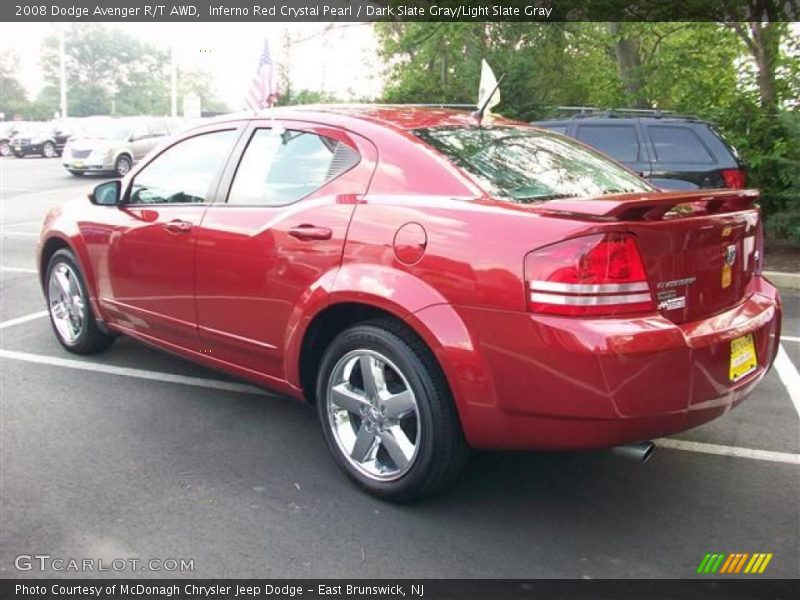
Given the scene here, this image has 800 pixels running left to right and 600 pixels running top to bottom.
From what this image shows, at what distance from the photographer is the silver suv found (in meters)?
22.5

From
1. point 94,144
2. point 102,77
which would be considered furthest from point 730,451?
point 102,77

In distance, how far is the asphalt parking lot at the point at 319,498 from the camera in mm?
2840

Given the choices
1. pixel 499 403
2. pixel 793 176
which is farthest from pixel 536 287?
pixel 793 176

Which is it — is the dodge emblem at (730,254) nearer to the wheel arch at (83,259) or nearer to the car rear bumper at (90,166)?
the wheel arch at (83,259)

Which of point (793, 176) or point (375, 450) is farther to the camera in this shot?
point (793, 176)

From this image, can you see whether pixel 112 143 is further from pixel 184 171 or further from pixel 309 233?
pixel 309 233

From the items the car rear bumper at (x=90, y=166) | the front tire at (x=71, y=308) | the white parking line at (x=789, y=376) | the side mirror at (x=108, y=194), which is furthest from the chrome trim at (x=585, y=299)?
the car rear bumper at (x=90, y=166)

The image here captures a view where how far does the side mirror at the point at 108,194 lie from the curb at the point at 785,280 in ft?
21.8

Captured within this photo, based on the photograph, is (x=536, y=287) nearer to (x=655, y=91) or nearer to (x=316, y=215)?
(x=316, y=215)

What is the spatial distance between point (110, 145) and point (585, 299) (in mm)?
22524

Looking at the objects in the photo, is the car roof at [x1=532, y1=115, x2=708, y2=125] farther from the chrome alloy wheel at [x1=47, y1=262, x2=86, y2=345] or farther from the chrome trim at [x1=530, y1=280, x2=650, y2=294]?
the chrome trim at [x1=530, y1=280, x2=650, y2=294]

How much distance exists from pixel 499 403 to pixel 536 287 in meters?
0.46

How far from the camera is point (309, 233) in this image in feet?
11.1

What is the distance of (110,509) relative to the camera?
3.19m
